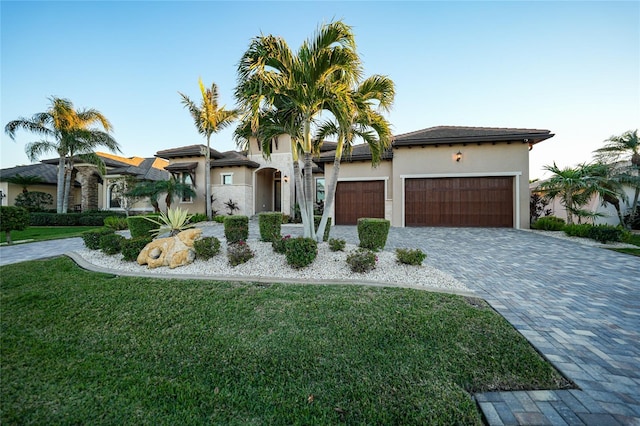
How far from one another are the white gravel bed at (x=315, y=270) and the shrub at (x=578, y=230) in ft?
26.8

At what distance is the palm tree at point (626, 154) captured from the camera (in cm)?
1173

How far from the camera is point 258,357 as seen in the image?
2602mm

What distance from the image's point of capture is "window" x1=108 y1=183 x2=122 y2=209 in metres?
19.6

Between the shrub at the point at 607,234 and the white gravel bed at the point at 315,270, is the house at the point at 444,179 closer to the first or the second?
the shrub at the point at 607,234

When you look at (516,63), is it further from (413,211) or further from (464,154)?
(413,211)

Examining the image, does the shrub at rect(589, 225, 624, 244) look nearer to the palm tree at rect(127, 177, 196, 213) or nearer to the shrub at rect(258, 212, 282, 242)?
the shrub at rect(258, 212, 282, 242)

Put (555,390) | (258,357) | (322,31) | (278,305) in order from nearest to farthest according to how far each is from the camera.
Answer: (555,390) < (258,357) < (278,305) < (322,31)

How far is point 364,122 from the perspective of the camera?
6.71 meters

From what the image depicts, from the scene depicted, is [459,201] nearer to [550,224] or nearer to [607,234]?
[550,224]

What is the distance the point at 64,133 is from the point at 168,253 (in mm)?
18399

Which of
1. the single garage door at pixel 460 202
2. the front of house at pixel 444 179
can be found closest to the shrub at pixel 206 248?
the front of house at pixel 444 179

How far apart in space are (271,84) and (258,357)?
215 inches

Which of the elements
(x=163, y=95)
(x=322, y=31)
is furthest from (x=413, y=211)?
(x=163, y=95)

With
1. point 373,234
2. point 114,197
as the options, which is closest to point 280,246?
point 373,234
